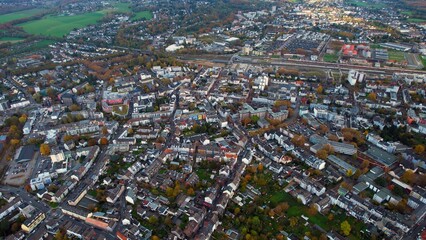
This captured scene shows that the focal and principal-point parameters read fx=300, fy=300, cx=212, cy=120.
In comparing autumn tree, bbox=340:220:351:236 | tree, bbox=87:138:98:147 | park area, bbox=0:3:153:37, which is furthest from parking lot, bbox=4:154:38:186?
park area, bbox=0:3:153:37

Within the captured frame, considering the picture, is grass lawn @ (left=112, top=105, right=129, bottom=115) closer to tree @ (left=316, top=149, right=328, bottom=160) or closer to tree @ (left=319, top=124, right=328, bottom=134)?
tree @ (left=316, top=149, right=328, bottom=160)

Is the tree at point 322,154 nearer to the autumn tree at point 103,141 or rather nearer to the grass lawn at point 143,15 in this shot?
the autumn tree at point 103,141

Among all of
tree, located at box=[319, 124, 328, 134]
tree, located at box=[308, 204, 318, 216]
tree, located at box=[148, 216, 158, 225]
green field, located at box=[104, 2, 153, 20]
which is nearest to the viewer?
tree, located at box=[148, 216, 158, 225]

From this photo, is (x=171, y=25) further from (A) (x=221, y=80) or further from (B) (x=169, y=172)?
(B) (x=169, y=172)

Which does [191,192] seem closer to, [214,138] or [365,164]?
[214,138]

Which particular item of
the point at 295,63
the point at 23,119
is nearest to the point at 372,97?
the point at 295,63
